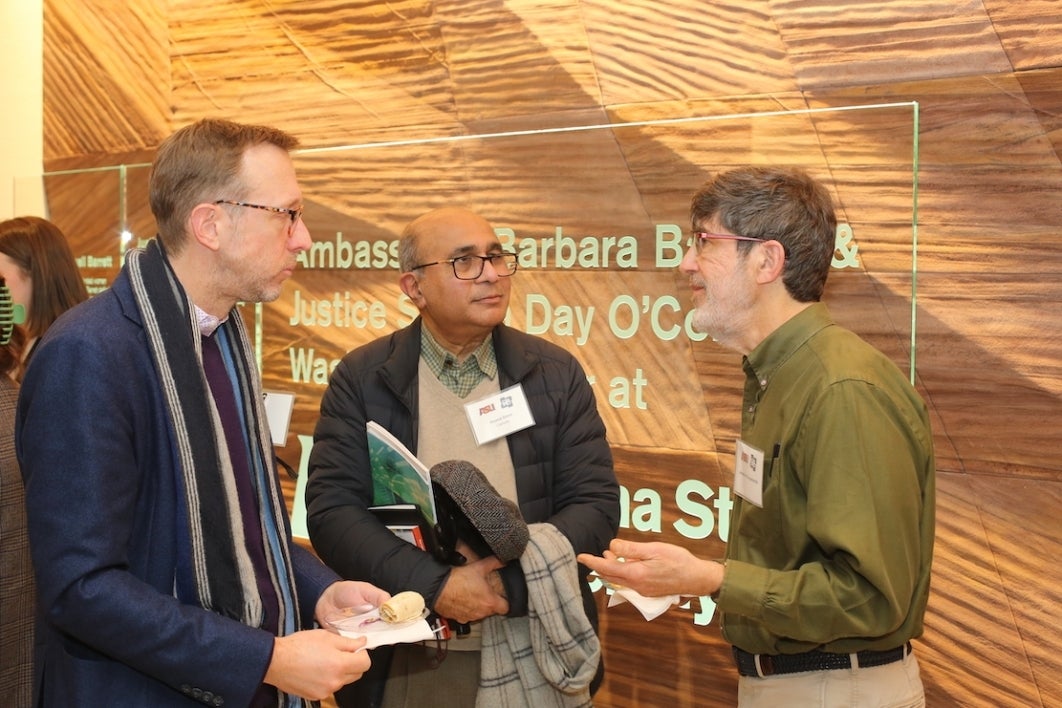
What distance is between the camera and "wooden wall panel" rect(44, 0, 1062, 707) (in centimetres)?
261

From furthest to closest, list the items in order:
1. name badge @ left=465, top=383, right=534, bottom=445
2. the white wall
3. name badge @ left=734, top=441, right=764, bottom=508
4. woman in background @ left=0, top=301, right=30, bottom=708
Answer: the white wall → name badge @ left=465, top=383, right=534, bottom=445 → woman in background @ left=0, top=301, right=30, bottom=708 → name badge @ left=734, top=441, right=764, bottom=508

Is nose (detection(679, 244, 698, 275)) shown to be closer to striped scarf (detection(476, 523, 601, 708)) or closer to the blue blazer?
striped scarf (detection(476, 523, 601, 708))

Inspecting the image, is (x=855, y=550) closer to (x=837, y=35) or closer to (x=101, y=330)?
(x=101, y=330)

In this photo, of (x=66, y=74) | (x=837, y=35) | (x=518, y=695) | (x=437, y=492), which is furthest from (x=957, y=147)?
(x=66, y=74)

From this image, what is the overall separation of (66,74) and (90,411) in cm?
389

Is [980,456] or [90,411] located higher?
[90,411]

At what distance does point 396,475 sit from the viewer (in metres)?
2.41

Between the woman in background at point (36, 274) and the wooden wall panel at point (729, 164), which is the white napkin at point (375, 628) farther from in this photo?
the woman in background at point (36, 274)

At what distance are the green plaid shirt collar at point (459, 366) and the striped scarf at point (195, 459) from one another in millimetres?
978

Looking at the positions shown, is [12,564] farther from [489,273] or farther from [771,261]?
[771,261]

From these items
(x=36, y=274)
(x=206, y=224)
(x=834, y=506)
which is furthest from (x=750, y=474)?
(x=36, y=274)

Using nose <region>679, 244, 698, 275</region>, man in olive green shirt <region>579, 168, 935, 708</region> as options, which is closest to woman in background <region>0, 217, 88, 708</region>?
man in olive green shirt <region>579, 168, 935, 708</region>

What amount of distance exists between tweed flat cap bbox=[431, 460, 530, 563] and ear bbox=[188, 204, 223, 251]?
69 centimetres

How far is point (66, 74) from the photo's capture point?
189 inches
